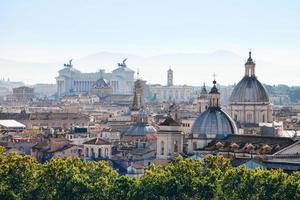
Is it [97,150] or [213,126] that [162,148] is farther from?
[97,150]

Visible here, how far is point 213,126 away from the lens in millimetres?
104375

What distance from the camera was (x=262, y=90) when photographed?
13538 centimetres

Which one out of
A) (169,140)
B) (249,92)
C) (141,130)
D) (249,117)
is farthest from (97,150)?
(249,117)

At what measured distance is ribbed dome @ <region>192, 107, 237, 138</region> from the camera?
104188 mm

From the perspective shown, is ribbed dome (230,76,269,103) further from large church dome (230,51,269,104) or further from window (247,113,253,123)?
window (247,113,253,123)

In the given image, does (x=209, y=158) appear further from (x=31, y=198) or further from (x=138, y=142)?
(x=138, y=142)

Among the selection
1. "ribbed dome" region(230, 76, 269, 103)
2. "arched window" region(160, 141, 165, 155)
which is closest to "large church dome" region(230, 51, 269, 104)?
"ribbed dome" region(230, 76, 269, 103)

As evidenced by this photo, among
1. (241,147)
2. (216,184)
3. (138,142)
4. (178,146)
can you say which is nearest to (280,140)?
(241,147)

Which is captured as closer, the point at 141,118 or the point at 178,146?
the point at 178,146

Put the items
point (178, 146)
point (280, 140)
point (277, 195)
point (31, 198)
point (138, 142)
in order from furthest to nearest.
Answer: point (138, 142) < point (178, 146) < point (280, 140) < point (31, 198) < point (277, 195)

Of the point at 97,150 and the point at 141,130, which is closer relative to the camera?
the point at 97,150

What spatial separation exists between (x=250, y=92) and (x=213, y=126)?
31214mm

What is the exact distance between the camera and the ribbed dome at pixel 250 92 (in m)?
135

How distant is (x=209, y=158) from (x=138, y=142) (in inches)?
1428
